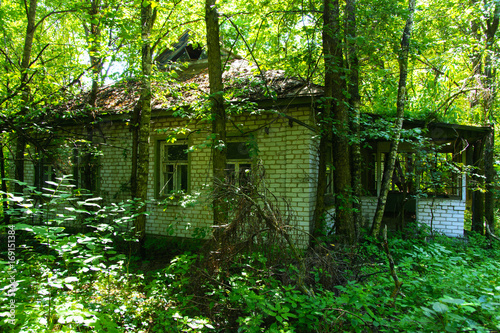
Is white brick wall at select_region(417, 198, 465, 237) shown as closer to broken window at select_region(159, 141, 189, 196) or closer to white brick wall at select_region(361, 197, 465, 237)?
white brick wall at select_region(361, 197, 465, 237)

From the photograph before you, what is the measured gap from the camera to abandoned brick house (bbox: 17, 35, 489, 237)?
20.2 ft

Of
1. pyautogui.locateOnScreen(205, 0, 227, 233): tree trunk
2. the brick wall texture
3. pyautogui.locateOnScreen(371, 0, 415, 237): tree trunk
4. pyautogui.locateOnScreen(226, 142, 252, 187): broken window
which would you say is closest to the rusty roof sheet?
pyautogui.locateOnScreen(205, 0, 227, 233): tree trunk

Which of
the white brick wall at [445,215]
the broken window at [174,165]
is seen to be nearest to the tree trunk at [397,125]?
the white brick wall at [445,215]

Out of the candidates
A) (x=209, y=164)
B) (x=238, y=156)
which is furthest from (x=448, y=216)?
(x=209, y=164)

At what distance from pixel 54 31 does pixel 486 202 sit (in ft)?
65.8

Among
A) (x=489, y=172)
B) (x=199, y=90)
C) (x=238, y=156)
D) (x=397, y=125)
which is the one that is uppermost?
(x=199, y=90)

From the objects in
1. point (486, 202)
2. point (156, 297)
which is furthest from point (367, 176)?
point (156, 297)

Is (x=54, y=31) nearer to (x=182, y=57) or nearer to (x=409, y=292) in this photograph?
(x=182, y=57)

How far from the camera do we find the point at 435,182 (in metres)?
7.64

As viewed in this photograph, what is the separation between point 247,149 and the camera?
6.45m

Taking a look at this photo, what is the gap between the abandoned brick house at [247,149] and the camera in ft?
20.2

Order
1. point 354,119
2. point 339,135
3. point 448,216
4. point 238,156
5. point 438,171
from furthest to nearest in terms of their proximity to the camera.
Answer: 1. point 448,216
2. point 438,171
3. point 238,156
4. point 354,119
5. point 339,135

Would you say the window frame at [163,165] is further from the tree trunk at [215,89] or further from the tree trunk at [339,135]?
the tree trunk at [339,135]

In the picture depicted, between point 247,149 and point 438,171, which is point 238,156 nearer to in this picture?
point 247,149
